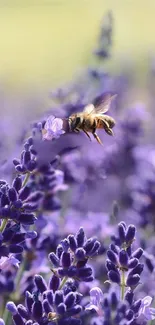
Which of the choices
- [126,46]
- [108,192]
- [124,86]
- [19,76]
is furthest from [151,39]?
[108,192]

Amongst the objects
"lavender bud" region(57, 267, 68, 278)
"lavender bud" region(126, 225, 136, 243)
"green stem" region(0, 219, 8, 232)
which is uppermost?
"green stem" region(0, 219, 8, 232)

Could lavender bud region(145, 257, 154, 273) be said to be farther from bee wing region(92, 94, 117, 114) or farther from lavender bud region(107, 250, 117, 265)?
bee wing region(92, 94, 117, 114)

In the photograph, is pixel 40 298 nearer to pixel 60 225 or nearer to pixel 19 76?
pixel 60 225

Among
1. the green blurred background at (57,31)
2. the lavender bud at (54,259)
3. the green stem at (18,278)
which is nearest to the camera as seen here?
the lavender bud at (54,259)

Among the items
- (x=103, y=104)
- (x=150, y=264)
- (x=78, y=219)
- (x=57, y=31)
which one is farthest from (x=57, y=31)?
(x=150, y=264)

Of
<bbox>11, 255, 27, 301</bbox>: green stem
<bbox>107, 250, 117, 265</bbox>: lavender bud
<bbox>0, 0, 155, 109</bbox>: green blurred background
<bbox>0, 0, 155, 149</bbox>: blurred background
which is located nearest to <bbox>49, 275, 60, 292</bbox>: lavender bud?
<bbox>107, 250, 117, 265</bbox>: lavender bud

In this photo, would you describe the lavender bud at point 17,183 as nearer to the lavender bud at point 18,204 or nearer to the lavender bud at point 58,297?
the lavender bud at point 18,204

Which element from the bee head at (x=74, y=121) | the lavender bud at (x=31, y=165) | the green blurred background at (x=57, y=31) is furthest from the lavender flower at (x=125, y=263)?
the green blurred background at (x=57, y=31)
